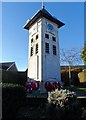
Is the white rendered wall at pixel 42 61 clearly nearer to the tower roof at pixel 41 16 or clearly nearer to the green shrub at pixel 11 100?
the tower roof at pixel 41 16

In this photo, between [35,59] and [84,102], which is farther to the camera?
[35,59]

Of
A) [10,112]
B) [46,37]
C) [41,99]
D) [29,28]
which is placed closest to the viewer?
[10,112]

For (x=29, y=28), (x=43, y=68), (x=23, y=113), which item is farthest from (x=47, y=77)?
(x=23, y=113)

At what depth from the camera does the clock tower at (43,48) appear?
25562 millimetres

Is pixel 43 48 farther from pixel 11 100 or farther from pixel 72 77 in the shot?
pixel 11 100

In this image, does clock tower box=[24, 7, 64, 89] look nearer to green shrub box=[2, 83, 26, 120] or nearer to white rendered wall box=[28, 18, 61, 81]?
white rendered wall box=[28, 18, 61, 81]

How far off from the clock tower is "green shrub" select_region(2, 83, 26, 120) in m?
15.6

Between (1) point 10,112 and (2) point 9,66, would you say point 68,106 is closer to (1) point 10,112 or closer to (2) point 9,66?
(1) point 10,112

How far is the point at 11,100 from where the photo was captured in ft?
28.9

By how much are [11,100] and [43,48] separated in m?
17.4

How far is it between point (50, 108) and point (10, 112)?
1.77 meters

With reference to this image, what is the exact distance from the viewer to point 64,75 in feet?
113

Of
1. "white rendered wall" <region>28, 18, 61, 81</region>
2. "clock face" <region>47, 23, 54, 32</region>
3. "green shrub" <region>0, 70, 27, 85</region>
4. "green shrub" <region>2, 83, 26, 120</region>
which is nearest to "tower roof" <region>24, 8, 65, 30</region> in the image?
"white rendered wall" <region>28, 18, 61, 81</region>

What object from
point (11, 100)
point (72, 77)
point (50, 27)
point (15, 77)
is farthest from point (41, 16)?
point (11, 100)
